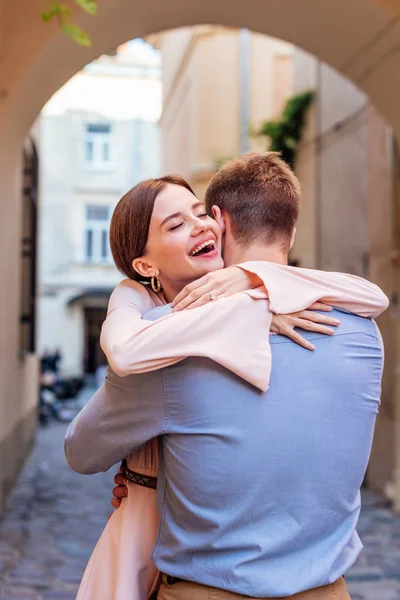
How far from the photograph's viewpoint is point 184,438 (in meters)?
1.45

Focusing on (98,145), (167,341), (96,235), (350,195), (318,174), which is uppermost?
(98,145)

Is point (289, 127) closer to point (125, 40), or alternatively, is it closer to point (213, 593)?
point (125, 40)

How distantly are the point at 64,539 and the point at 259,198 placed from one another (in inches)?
187

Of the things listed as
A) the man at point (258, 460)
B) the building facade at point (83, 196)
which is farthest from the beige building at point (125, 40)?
the building facade at point (83, 196)

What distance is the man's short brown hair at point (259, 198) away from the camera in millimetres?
1668

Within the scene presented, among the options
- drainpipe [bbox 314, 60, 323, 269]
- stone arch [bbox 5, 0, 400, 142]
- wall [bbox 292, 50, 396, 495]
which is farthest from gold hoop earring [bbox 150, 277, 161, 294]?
drainpipe [bbox 314, 60, 323, 269]

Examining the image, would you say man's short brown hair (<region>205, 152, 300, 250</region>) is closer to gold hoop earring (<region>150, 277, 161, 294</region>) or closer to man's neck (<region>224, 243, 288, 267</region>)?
man's neck (<region>224, 243, 288, 267</region>)

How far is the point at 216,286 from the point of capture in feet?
5.02

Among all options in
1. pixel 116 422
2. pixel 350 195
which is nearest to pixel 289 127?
pixel 350 195

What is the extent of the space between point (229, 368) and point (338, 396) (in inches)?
9.7

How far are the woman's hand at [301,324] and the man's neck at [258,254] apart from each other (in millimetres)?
188

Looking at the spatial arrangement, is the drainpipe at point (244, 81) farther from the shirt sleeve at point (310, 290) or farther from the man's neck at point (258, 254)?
the shirt sleeve at point (310, 290)

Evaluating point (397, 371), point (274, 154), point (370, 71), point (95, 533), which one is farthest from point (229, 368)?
point (397, 371)

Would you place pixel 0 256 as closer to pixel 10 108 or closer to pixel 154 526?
pixel 10 108
